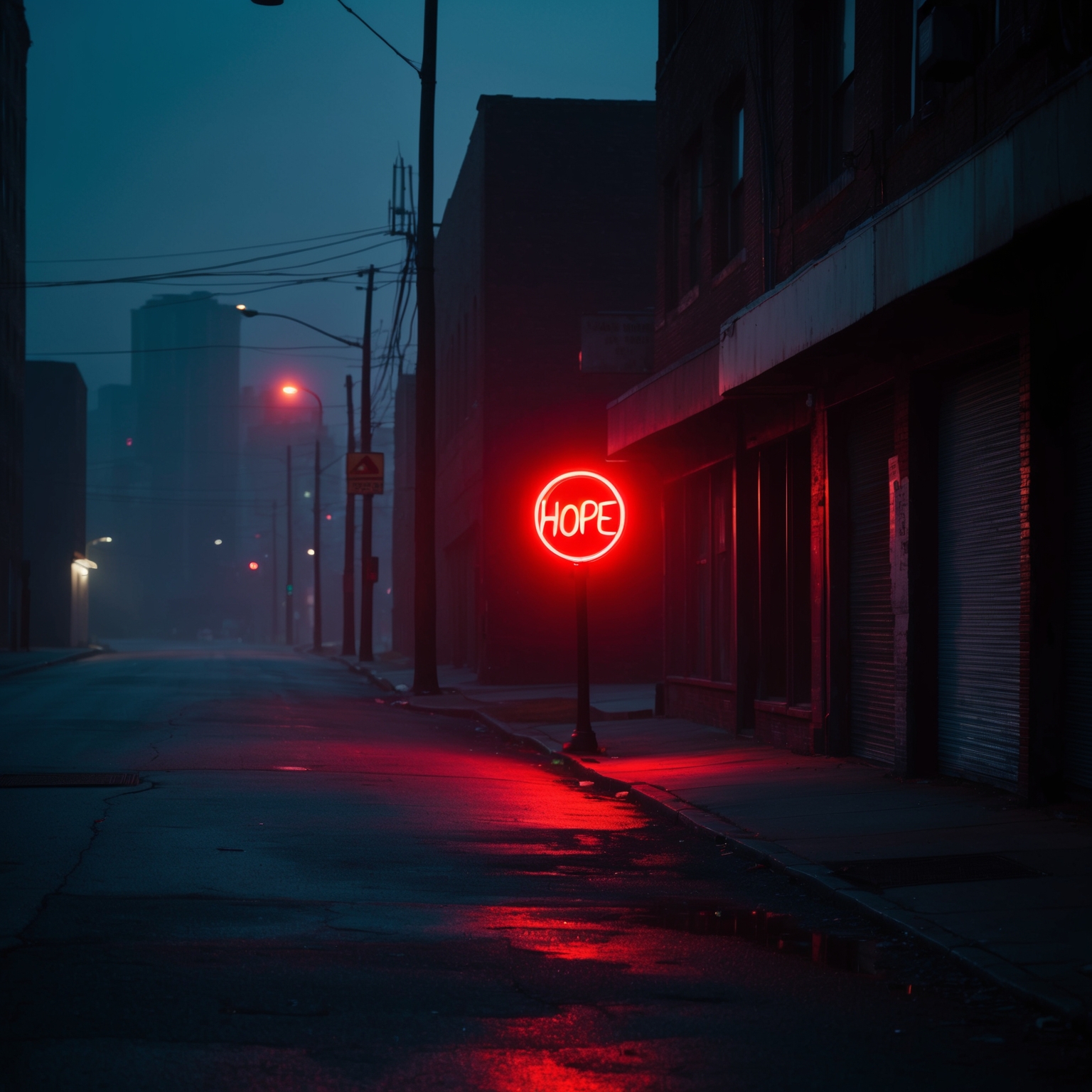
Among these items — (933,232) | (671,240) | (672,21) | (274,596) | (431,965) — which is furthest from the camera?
(274,596)

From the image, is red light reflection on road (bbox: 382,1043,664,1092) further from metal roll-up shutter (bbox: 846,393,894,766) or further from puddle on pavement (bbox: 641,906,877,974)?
metal roll-up shutter (bbox: 846,393,894,766)

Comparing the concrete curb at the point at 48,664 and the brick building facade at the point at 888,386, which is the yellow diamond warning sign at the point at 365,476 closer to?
the concrete curb at the point at 48,664

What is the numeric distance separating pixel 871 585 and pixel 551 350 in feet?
55.2

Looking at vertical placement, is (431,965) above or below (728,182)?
below

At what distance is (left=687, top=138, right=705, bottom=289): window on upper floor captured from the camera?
62.6ft

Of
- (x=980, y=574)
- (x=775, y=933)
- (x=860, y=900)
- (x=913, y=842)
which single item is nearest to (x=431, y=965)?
(x=775, y=933)

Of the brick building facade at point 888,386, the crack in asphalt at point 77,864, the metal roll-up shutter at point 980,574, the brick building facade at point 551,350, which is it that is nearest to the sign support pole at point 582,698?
the brick building facade at point 888,386

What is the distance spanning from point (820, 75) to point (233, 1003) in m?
12.0

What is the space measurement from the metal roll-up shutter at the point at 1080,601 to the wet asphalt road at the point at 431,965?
2.59 meters

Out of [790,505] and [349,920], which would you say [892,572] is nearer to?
[790,505]

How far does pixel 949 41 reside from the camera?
1028 cm

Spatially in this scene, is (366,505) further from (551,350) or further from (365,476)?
(551,350)

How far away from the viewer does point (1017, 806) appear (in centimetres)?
991

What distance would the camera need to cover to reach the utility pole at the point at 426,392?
25562mm
